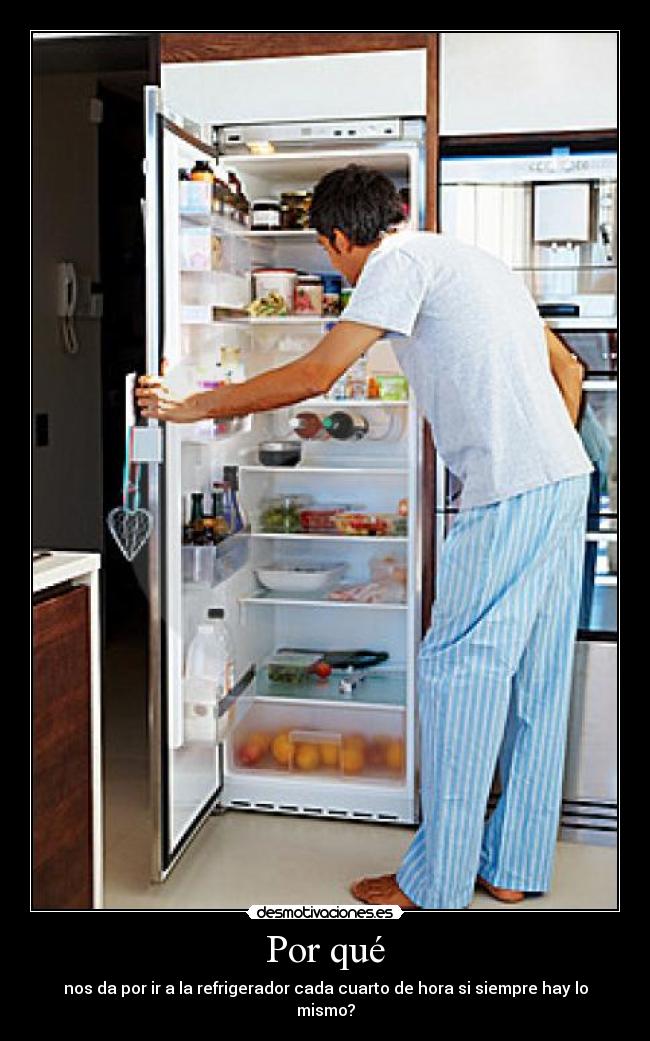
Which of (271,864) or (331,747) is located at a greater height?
(331,747)

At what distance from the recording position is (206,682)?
9.11ft

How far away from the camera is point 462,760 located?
2471mm

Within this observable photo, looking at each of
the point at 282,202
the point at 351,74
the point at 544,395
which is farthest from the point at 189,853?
the point at 351,74

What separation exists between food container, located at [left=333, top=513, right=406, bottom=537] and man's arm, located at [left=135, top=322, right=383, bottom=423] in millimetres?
827

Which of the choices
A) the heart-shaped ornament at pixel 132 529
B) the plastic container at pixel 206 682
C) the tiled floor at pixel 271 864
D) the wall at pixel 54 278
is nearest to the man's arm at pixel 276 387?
the heart-shaped ornament at pixel 132 529

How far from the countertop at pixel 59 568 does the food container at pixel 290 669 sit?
1.25 metres

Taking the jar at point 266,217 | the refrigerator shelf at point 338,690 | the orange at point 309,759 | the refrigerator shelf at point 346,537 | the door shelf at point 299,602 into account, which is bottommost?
the orange at point 309,759

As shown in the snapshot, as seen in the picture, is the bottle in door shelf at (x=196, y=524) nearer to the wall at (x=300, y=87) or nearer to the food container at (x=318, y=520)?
the food container at (x=318, y=520)

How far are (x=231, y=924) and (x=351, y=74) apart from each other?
186 cm

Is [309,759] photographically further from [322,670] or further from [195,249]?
[195,249]

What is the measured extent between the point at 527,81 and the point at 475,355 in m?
0.82

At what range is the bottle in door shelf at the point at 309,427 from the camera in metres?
3.17

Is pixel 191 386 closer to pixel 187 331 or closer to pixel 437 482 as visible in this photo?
pixel 187 331

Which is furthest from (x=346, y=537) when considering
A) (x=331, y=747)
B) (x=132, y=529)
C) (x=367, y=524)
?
(x=132, y=529)
